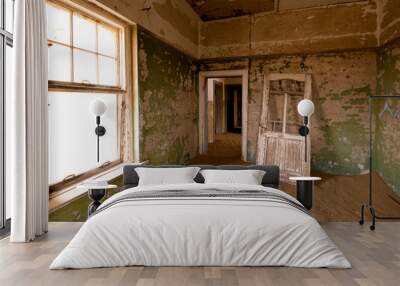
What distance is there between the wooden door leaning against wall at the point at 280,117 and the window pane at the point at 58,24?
15.1 ft

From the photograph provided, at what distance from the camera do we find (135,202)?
3.26 m

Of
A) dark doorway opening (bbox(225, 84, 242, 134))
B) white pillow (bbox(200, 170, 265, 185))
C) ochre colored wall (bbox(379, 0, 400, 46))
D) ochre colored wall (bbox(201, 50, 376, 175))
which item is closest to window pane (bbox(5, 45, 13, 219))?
white pillow (bbox(200, 170, 265, 185))

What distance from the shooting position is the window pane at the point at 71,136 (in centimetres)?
438

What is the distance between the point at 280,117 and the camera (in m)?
7.88

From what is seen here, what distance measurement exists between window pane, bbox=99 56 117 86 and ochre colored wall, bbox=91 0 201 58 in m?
0.63

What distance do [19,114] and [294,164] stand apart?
516 cm

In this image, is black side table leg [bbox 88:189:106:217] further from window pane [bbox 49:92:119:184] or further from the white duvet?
the white duvet

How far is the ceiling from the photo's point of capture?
7.43 m

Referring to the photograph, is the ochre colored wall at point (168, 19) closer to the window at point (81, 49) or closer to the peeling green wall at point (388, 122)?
the window at point (81, 49)

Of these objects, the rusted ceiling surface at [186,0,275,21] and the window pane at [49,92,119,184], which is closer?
the window pane at [49,92,119,184]

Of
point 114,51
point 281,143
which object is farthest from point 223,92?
point 114,51

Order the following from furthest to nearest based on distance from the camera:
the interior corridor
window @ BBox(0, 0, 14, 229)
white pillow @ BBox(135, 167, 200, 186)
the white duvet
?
the interior corridor, white pillow @ BBox(135, 167, 200, 186), window @ BBox(0, 0, 14, 229), the white duvet

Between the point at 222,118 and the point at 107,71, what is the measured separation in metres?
9.50

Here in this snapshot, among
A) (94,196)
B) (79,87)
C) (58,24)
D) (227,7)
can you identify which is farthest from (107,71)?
(227,7)
